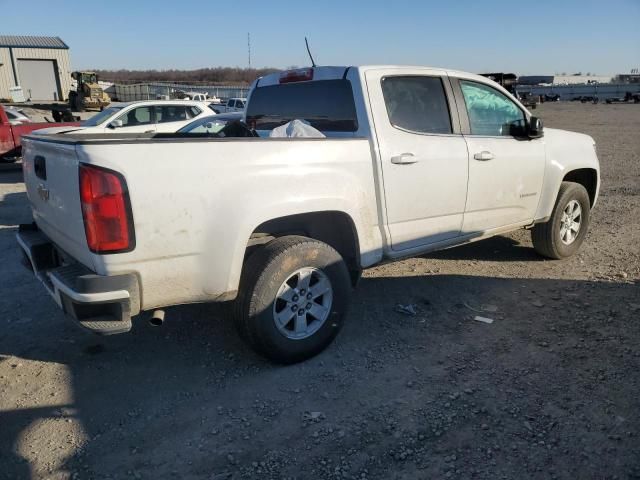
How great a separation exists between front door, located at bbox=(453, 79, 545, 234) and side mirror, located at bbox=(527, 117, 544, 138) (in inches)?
2.5

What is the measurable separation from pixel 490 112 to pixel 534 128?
445mm

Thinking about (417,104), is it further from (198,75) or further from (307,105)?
(198,75)

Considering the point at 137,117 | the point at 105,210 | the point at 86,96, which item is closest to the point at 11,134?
the point at 137,117

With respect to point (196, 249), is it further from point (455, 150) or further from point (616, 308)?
point (616, 308)

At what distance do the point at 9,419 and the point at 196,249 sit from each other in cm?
147

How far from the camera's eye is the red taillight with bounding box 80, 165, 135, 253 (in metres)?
2.64

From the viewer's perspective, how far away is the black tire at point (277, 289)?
10.6 feet

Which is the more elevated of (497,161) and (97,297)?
(497,161)

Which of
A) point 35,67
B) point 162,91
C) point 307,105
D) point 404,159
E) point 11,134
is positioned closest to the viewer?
point 404,159

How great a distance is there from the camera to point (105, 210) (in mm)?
2660

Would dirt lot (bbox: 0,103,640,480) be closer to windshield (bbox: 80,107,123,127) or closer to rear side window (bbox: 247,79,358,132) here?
rear side window (bbox: 247,79,358,132)

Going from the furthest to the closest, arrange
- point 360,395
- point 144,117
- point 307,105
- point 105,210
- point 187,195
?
point 144,117 → point 307,105 → point 360,395 → point 187,195 → point 105,210

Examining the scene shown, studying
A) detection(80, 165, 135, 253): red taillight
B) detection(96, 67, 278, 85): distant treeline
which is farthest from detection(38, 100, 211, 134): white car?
detection(96, 67, 278, 85): distant treeline

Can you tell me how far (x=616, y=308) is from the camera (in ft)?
14.1
